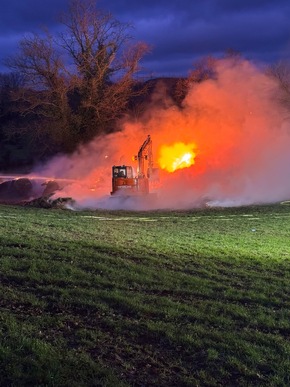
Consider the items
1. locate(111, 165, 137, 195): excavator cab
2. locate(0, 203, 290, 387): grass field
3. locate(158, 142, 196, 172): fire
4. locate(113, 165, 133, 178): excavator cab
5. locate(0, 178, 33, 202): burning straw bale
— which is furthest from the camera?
locate(0, 178, 33, 202): burning straw bale

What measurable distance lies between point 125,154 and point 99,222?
18426 mm

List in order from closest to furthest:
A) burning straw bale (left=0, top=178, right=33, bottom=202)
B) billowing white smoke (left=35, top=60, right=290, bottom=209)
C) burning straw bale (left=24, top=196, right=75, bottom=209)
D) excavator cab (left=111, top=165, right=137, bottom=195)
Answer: burning straw bale (left=24, top=196, right=75, bottom=209)
excavator cab (left=111, top=165, right=137, bottom=195)
billowing white smoke (left=35, top=60, right=290, bottom=209)
burning straw bale (left=0, top=178, right=33, bottom=202)

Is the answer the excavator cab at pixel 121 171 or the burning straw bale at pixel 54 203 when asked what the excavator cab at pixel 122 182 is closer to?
the excavator cab at pixel 121 171

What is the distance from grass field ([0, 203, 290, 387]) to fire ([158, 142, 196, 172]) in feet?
67.3

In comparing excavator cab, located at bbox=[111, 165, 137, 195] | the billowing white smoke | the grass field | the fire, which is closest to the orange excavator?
excavator cab, located at bbox=[111, 165, 137, 195]

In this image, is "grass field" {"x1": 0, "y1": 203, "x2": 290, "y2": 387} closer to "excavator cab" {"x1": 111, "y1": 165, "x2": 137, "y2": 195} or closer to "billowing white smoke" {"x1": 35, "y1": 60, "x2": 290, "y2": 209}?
"excavator cab" {"x1": 111, "y1": 165, "x2": 137, "y2": 195}

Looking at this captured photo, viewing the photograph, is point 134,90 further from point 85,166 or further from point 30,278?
point 30,278

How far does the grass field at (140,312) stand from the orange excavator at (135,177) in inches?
599

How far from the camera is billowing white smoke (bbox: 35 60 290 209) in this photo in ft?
111

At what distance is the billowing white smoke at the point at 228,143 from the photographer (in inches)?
1331

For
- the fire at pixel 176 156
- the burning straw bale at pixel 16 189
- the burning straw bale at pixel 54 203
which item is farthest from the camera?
the burning straw bale at pixel 16 189

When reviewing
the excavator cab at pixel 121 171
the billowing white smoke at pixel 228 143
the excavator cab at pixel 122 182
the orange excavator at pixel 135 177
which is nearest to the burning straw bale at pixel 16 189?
the billowing white smoke at pixel 228 143

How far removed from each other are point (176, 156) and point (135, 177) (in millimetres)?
6163

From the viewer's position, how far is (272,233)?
19.1 metres
